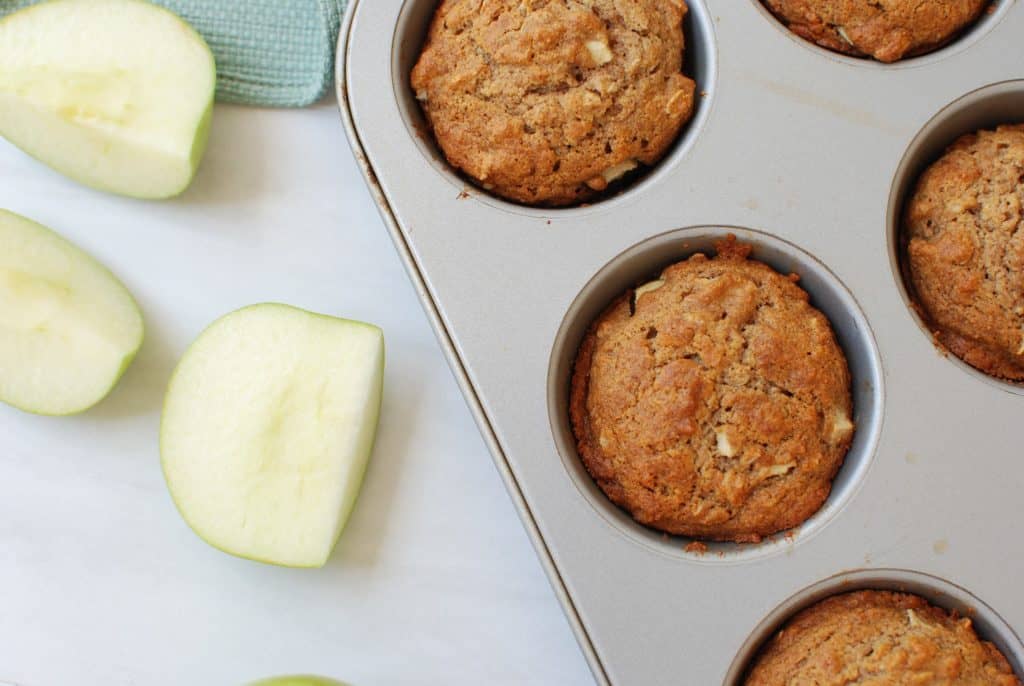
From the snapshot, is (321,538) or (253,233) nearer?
(321,538)

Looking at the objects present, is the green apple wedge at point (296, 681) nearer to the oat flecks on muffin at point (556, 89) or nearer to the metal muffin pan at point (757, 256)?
the metal muffin pan at point (757, 256)

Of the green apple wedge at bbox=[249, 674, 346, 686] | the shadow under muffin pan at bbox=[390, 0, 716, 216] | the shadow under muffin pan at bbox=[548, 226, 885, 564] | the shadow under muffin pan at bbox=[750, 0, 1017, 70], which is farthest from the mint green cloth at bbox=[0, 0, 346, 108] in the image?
the green apple wedge at bbox=[249, 674, 346, 686]

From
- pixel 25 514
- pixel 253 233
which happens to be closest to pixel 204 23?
pixel 253 233

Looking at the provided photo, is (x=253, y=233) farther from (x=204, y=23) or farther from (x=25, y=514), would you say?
(x=25, y=514)

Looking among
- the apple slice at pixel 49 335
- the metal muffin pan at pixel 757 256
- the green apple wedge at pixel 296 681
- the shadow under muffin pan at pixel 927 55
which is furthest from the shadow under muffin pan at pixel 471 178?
the green apple wedge at pixel 296 681

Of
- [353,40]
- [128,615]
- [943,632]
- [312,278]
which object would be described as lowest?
[128,615]

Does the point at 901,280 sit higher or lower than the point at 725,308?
higher

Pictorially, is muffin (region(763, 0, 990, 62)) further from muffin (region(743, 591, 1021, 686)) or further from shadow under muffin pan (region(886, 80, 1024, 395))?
muffin (region(743, 591, 1021, 686))
